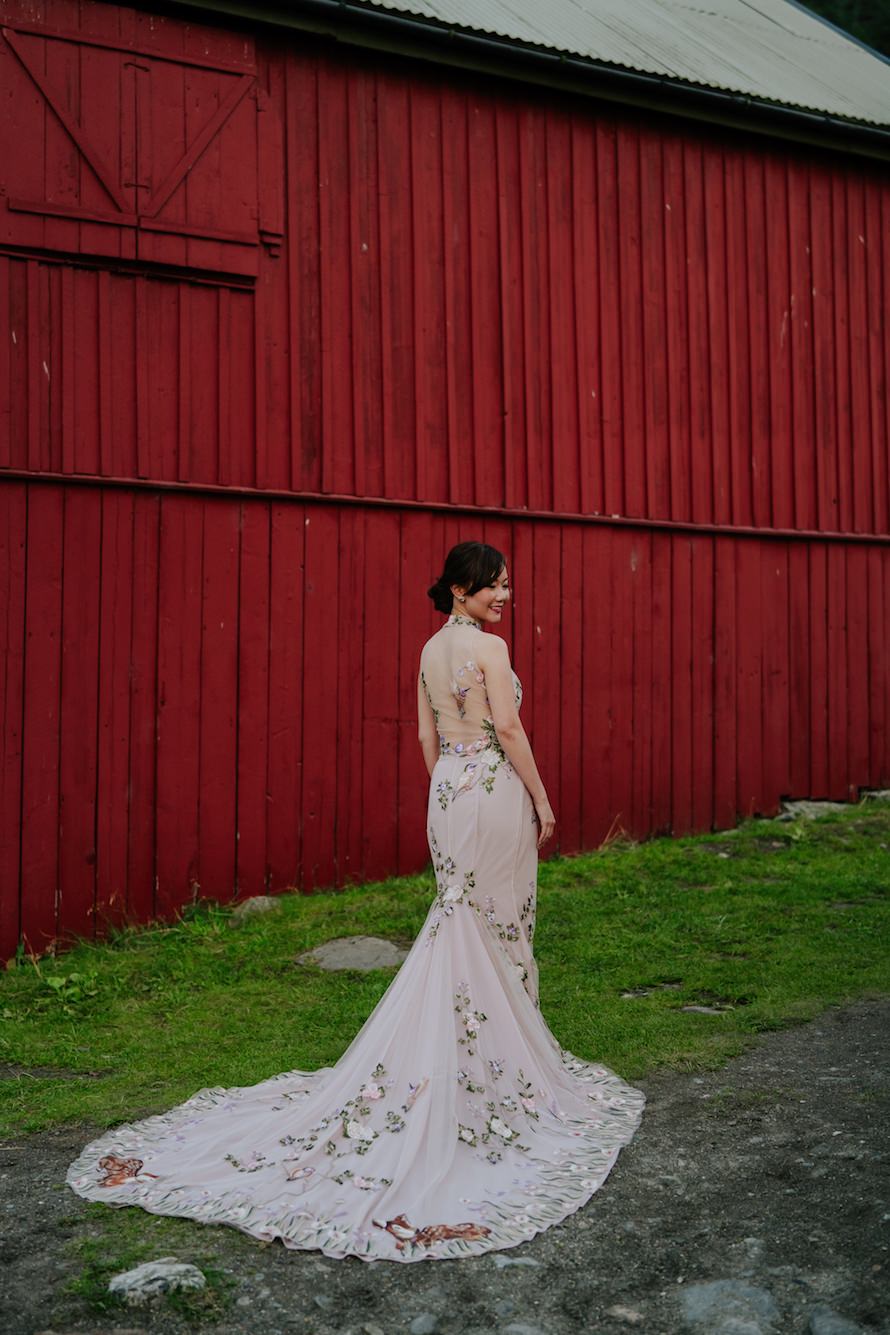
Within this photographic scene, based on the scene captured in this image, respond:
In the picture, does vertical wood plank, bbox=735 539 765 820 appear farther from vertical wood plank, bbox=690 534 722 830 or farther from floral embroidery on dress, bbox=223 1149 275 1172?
floral embroidery on dress, bbox=223 1149 275 1172

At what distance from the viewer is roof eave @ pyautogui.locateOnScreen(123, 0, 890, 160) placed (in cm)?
826

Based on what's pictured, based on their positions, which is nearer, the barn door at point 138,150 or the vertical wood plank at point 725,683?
the barn door at point 138,150

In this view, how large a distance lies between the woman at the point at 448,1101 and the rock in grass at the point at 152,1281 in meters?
0.32

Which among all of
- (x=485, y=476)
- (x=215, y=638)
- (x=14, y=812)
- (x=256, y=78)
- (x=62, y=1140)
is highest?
(x=256, y=78)

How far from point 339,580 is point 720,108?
189 inches

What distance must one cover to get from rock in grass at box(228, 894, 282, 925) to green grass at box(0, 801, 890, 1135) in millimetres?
71

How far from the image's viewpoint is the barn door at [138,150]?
7664mm

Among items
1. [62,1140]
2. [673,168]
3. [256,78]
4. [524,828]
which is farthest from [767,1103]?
[673,168]

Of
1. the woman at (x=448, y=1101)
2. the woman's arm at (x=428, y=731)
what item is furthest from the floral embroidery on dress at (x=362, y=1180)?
the woman's arm at (x=428, y=731)

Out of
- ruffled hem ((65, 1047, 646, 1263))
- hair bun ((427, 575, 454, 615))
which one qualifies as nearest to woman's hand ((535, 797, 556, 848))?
hair bun ((427, 575, 454, 615))

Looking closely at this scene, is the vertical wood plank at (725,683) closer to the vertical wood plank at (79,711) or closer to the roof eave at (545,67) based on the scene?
the roof eave at (545,67)

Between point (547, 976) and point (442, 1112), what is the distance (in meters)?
2.49

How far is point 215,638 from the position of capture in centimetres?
822

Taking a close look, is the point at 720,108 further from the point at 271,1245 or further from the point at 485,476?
the point at 271,1245
